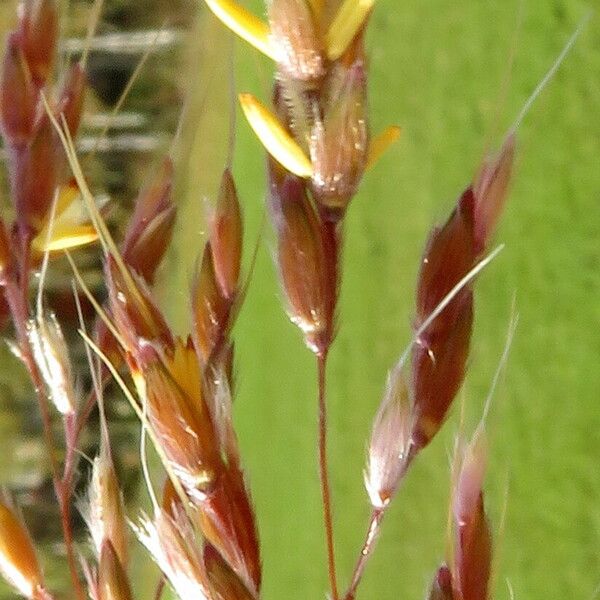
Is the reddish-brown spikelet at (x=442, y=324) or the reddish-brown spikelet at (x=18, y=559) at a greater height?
the reddish-brown spikelet at (x=442, y=324)

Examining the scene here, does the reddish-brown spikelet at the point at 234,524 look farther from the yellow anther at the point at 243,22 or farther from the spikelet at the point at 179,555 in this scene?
the yellow anther at the point at 243,22

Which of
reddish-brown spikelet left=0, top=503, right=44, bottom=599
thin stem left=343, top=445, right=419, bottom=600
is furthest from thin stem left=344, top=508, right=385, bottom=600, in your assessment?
reddish-brown spikelet left=0, top=503, right=44, bottom=599

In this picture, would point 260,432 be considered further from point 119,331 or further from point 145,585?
point 119,331

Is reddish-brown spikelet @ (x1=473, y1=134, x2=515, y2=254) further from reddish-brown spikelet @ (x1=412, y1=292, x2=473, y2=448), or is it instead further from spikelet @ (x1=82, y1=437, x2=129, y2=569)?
spikelet @ (x1=82, y1=437, x2=129, y2=569)

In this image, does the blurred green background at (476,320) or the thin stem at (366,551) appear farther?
the blurred green background at (476,320)

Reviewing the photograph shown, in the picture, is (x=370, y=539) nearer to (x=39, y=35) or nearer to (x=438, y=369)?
(x=438, y=369)

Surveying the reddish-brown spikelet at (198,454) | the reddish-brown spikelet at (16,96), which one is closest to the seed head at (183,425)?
the reddish-brown spikelet at (198,454)

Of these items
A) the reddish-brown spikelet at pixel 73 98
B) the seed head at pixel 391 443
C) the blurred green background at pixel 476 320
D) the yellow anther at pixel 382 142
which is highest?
the yellow anther at pixel 382 142

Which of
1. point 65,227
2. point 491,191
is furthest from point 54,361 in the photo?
point 491,191
